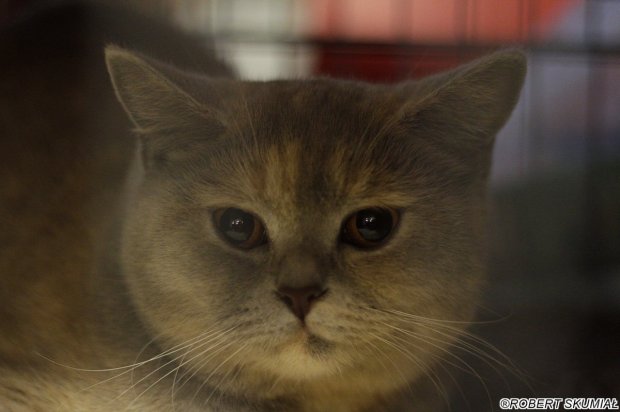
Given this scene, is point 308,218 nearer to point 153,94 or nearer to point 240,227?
point 240,227

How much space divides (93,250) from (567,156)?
1090 millimetres

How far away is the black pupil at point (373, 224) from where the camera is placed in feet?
4.04

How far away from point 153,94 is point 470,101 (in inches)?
22.1

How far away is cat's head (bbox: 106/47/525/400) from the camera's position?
1.18 m

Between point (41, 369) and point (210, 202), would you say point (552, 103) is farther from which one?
point (41, 369)

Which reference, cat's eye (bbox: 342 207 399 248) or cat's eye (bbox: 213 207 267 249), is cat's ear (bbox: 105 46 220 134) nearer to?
cat's eye (bbox: 213 207 267 249)

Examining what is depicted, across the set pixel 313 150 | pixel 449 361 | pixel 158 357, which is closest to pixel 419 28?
pixel 313 150

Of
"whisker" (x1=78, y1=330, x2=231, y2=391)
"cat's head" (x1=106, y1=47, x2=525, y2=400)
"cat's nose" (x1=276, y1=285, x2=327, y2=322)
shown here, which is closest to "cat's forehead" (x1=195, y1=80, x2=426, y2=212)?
"cat's head" (x1=106, y1=47, x2=525, y2=400)

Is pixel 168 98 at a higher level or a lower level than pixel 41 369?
higher

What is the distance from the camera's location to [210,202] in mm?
1287

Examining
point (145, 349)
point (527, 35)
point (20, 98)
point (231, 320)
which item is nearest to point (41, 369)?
point (145, 349)

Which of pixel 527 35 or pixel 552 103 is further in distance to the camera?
pixel 552 103

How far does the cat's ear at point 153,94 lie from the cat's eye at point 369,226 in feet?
1.04

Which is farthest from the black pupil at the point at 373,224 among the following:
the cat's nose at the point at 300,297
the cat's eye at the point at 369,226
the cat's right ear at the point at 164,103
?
the cat's right ear at the point at 164,103
